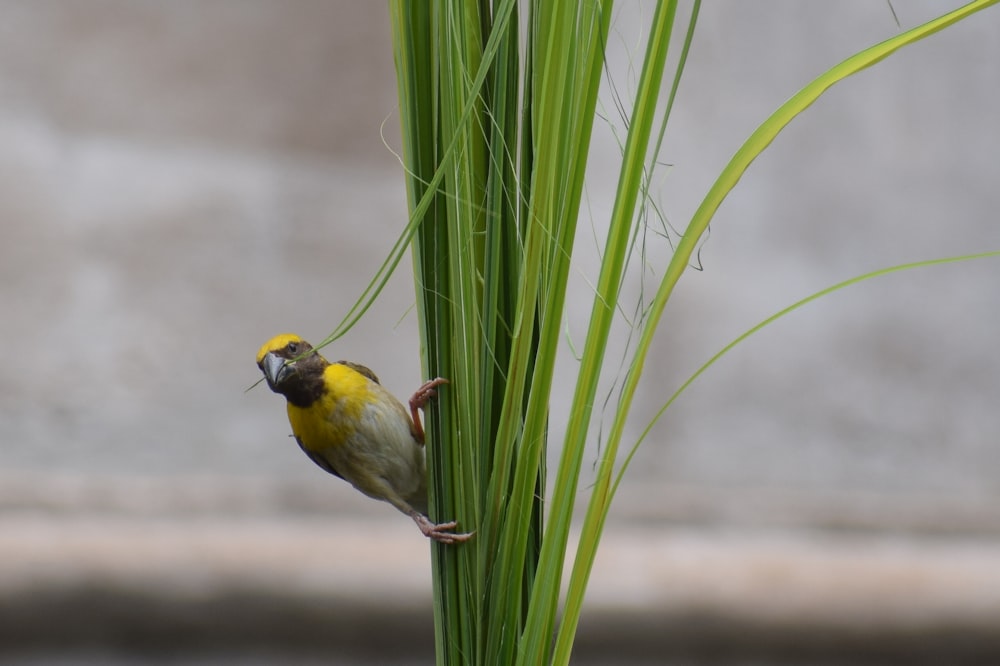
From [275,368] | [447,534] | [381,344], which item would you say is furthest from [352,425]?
[381,344]

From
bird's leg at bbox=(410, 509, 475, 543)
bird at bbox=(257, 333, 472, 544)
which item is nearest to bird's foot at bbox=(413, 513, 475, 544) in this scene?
bird's leg at bbox=(410, 509, 475, 543)

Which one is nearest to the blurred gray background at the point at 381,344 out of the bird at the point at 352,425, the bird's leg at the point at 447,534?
the bird at the point at 352,425

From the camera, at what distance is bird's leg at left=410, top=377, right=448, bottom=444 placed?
0.94 feet

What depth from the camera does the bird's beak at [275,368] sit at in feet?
1.44

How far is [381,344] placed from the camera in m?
1.15

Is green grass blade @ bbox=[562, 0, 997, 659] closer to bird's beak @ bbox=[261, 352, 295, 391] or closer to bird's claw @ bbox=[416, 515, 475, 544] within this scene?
bird's claw @ bbox=[416, 515, 475, 544]

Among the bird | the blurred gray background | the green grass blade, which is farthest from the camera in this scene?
the blurred gray background

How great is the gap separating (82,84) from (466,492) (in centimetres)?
100

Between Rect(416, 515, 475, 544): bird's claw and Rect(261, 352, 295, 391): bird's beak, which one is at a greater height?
Rect(261, 352, 295, 391): bird's beak

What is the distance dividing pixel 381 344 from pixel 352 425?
727 millimetres

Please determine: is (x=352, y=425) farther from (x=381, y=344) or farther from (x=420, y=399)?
(x=381, y=344)

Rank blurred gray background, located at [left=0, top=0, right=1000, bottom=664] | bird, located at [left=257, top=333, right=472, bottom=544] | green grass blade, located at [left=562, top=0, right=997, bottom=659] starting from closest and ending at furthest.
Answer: green grass blade, located at [left=562, top=0, right=997, bottom=659] → bird, located at [left=257, top=333, right=472, bottom=544] → blurred gray background, located at [left=0, top=0, right=1000, bottom=664]

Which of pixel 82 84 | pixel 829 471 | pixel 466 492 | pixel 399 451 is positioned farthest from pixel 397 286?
pixel 466 492

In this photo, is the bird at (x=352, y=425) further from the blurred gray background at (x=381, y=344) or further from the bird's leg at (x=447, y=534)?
the blurred gray background at (x=381, y=344)
